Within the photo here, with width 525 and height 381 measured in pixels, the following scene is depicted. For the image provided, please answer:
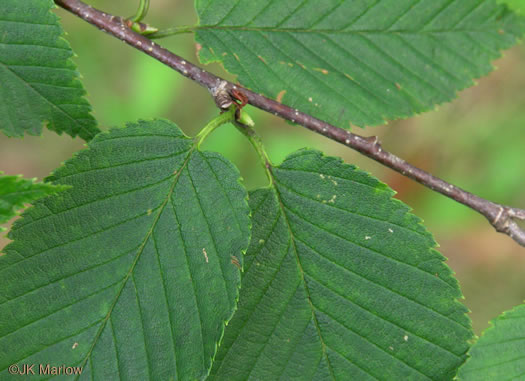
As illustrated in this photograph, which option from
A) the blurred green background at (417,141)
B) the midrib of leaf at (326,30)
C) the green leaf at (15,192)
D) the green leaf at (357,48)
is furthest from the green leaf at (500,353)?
the blurred green background at (417,141)

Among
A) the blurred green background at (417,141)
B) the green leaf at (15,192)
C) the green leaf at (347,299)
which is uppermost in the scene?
the blurred green background at (417,141)

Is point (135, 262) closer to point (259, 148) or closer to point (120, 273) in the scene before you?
point (120, 273)

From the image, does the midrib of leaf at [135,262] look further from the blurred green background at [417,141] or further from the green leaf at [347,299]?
the blurred green background at [417,141]

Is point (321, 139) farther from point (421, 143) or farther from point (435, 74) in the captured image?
point (435, 74)

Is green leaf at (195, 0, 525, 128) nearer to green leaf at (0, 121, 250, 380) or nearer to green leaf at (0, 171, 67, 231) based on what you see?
green leaf at (0, 121, 250, 380)

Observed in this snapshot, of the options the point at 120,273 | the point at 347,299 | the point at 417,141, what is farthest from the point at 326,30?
the point at 417,141

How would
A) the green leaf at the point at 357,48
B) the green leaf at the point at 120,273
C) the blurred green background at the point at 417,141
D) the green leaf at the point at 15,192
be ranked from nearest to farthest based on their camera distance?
the green leaf at the point at 15,192 → the green leaf at the point at 120,273 → the green leaf at the point at 357,48 → the blurred green background at the point at 417,141
